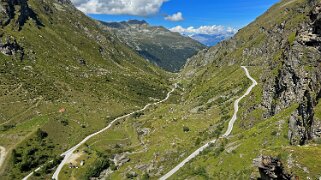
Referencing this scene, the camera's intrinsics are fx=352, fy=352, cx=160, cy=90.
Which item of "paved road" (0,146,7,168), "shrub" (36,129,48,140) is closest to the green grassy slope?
"shrub" (36,129,48,140)

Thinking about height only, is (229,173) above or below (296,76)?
below

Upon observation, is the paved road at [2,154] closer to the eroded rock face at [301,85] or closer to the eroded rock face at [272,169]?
the eroded rock face at [301,85]

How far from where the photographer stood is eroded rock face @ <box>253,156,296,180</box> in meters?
38.6

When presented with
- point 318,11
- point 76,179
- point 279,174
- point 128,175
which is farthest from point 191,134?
point 279,174

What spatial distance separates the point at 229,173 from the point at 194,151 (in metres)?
36.5

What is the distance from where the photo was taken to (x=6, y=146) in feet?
591

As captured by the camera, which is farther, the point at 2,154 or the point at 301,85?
the point at 2,154

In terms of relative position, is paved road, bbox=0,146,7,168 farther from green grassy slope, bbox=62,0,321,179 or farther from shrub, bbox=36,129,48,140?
green grassy slope, bbox=62,0,321,179

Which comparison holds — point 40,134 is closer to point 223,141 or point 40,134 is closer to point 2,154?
point 2,154

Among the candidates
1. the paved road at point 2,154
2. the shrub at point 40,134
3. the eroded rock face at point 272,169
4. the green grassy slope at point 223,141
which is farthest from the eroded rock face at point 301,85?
the shrub at point 40,134

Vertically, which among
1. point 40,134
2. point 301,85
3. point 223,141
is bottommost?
point 40,134

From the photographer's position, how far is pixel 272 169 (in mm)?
40906

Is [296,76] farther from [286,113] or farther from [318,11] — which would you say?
[318,11]

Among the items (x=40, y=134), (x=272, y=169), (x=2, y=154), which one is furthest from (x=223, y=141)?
(x=40, y=134)
